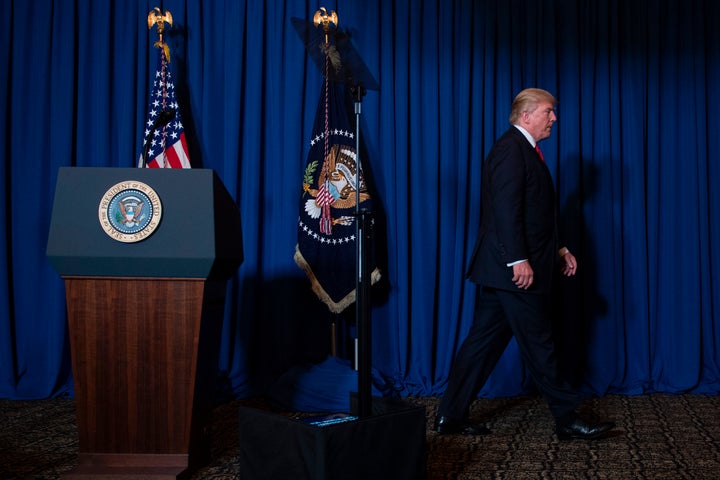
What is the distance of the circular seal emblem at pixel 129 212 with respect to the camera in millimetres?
2098

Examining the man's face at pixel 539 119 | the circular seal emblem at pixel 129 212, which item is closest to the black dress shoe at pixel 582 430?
the man's face at pixel 539 119

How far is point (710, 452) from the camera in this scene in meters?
2.61

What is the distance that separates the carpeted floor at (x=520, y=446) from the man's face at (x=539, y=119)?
4.37 ft

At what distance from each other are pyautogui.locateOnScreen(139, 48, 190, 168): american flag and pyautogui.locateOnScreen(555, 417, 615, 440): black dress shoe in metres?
2.37

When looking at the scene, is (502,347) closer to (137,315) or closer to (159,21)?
(137,315)

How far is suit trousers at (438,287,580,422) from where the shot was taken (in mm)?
2732

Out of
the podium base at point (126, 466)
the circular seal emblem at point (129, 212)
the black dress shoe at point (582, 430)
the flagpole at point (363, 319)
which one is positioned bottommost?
the black dress shoe at point (582, 430)

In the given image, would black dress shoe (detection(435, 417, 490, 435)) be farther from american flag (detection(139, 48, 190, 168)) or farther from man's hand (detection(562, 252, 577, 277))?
american flag (detection(139, 48, 190, 168))

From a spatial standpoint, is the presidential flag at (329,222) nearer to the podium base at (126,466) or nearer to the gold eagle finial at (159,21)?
the gold eagle finial at (159,21)

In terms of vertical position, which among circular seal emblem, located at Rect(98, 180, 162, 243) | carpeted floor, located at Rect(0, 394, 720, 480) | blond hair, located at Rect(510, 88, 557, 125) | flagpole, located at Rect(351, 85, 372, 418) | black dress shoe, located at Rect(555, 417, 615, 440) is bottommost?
carpeted floor, located at Rect(0, 394, 720, 480)

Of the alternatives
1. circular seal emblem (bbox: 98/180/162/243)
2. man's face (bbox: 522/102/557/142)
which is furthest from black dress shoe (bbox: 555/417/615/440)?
circular seal emblem (bbox: 98/180/162/243)

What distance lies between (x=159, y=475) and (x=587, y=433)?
1702 millimetres

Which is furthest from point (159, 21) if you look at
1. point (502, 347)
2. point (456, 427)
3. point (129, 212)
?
point (456, 427)

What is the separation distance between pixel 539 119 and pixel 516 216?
0.47m
